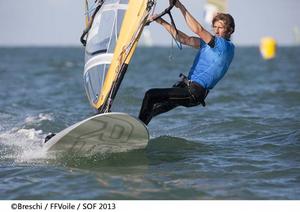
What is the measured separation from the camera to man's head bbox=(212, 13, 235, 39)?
718 cm

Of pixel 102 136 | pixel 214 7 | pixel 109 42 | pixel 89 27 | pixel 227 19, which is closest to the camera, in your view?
pixel 227 19

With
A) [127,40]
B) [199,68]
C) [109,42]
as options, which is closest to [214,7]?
[109,42]

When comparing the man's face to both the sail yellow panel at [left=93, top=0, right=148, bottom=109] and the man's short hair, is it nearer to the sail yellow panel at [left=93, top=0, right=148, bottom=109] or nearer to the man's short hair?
the man's short hair

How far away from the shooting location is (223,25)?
7188 millimetres

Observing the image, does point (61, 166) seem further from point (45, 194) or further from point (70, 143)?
point (45, 194)

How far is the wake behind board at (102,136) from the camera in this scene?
22.9 ft

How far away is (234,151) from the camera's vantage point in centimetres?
845

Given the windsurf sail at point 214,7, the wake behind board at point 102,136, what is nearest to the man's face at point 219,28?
the wake behind board at point 102,136

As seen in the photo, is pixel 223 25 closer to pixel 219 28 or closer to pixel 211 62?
pixel 219 28

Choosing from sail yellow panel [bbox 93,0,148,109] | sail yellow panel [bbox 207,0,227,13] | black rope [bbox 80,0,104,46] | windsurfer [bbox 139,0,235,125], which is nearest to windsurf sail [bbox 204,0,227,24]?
sail yellow panel [bbox 207,0,227,13]

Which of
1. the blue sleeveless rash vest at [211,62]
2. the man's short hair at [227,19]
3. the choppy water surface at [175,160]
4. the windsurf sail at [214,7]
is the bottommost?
the windsurf sail at [214,7]

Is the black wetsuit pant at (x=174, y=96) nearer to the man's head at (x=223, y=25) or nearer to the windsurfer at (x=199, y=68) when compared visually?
the windsurfer at (x=199, y=68)

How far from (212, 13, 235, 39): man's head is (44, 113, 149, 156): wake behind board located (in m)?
1.37

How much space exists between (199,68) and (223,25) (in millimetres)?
553
